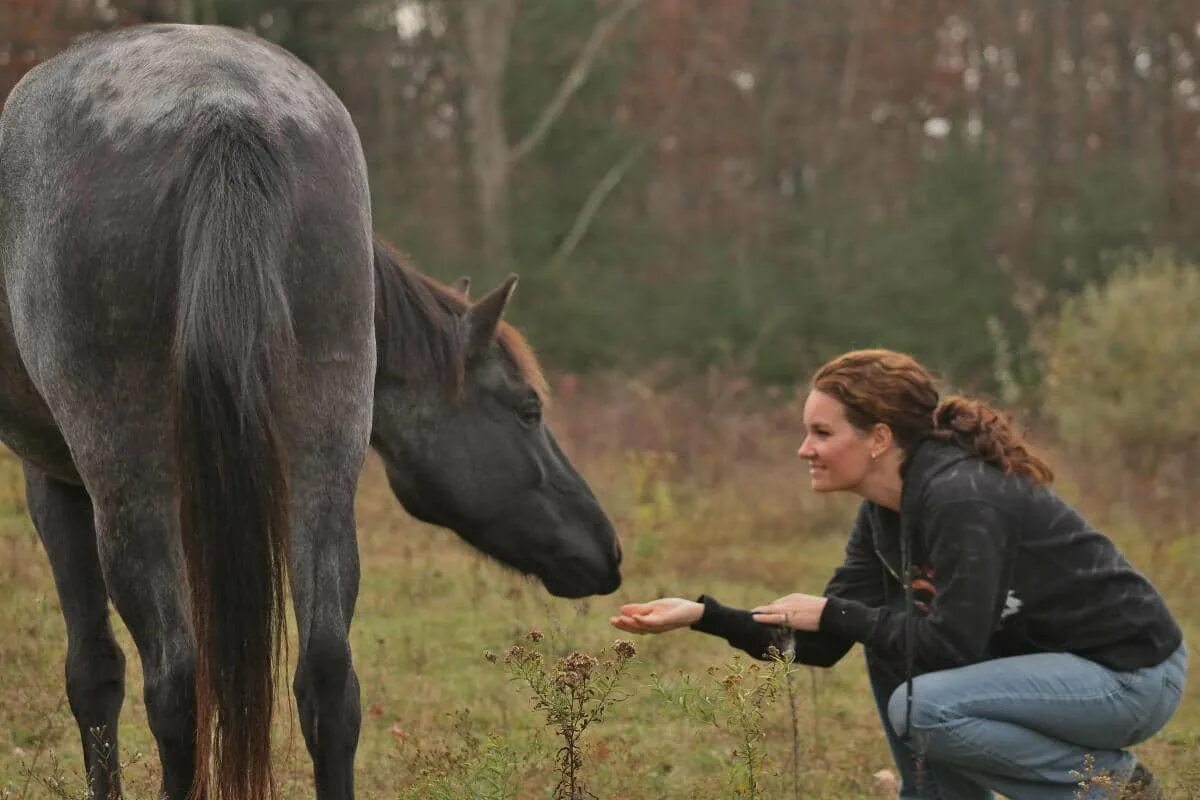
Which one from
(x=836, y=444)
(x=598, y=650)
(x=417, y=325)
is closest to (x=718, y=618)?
(x=836, y=444)

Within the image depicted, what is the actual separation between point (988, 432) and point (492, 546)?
205 centimetres

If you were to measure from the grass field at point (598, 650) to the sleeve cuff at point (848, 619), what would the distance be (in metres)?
0.30

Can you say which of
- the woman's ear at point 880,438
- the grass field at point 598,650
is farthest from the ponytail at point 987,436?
the grass field at point 598,650

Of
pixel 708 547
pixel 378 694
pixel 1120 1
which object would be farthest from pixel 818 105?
pixel 378 694

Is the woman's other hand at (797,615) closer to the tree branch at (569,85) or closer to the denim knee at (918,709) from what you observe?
the denim knee at (918,709)

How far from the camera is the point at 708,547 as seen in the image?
1079cm

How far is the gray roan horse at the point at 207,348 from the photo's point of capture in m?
3.35

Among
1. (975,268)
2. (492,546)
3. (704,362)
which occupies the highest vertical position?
(492,546)

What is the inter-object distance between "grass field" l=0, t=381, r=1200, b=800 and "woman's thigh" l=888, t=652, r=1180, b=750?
43 cm

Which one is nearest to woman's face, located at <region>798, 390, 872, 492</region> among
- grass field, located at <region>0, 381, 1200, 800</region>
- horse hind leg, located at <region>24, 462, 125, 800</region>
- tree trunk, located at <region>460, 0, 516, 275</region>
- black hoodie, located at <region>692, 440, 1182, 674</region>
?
black hoodie, located at <region>692, 440, 1182, 674</region>

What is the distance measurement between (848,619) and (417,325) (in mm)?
1653

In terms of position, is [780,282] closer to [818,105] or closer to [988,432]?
[818,105]

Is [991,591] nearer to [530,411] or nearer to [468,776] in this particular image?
[468,776]

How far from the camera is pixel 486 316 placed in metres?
5.23
